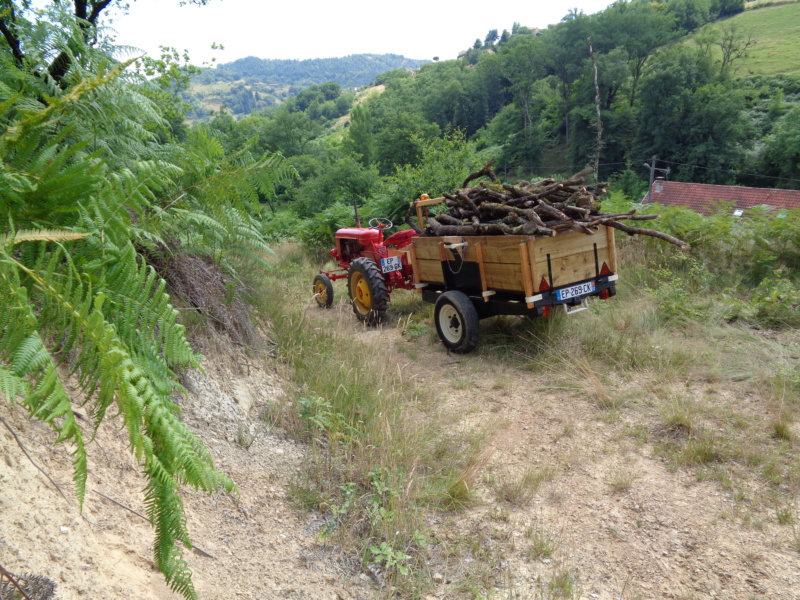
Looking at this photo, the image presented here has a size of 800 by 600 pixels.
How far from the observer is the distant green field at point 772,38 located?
66.9m

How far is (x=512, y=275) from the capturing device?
6.03 metres

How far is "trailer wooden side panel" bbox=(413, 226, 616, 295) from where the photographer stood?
583cm

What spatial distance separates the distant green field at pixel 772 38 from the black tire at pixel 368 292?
3035 inches

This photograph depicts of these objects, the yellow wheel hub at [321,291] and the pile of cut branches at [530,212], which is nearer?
the pile of cut branches at [530,212]

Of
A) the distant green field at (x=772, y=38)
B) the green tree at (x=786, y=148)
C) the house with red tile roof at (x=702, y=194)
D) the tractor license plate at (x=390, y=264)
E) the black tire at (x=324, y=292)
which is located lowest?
the house with red tile roof at (x=702, y=194)

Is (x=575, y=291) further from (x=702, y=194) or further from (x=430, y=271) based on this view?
(x=702, y=194)

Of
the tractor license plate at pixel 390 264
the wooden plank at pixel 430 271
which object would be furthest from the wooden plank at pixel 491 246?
the tractor license plate at pixel 390 264

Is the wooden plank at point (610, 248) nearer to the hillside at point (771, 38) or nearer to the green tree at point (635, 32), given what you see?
the green tree at point (635, 32)

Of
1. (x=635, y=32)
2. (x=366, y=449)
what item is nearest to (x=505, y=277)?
(x=366, y=449)

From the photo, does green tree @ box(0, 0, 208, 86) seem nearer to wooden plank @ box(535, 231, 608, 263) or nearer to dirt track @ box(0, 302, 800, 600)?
dirt track @ box(0, 302, 800, 600)

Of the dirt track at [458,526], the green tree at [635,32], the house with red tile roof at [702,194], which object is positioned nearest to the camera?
the dirt track at [458,526]

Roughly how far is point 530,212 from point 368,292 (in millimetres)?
3049

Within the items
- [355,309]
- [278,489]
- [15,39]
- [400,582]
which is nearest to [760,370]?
[400,582]

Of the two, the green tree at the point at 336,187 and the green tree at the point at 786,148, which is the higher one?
the green tree at the point at 336,187
